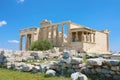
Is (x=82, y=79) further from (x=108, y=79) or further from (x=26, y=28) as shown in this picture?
(x=26, y=28)

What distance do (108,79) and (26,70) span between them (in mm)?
5023

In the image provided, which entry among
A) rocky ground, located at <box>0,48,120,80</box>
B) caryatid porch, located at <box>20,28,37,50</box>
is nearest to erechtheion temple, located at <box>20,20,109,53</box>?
caryatid porch, located at <box>20,28,37,50</box>

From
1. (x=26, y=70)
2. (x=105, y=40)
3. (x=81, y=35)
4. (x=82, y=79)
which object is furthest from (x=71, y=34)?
(x=82, y=79)

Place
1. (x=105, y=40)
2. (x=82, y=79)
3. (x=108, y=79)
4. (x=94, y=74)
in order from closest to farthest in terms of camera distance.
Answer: (x=82, y=79) → (x=108, y=79) → (x=94, y=74) → (x=105, y=40)

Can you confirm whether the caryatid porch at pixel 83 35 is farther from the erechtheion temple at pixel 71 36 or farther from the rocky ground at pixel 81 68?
the rocky ground at pixel 81 68

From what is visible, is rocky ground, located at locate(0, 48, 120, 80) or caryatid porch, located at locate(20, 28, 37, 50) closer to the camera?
rocky ground, located at locate(0, 48, 120, 80)

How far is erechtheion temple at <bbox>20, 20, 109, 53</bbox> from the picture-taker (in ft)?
160

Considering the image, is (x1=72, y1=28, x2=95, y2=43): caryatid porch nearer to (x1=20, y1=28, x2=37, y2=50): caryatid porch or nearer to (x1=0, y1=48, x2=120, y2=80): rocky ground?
(x1=20, y1=28, x2=37, y2=50): caryatid porch

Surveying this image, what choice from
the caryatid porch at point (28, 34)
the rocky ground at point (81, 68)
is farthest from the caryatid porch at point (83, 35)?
the rocky ground at point (81, 68)

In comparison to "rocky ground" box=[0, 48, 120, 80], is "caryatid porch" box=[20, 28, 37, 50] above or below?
above

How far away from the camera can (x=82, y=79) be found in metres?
8.43

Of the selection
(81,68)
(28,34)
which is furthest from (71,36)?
(81,68)

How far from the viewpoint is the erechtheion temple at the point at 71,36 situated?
48719 mm

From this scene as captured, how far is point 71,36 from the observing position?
50.1 m
